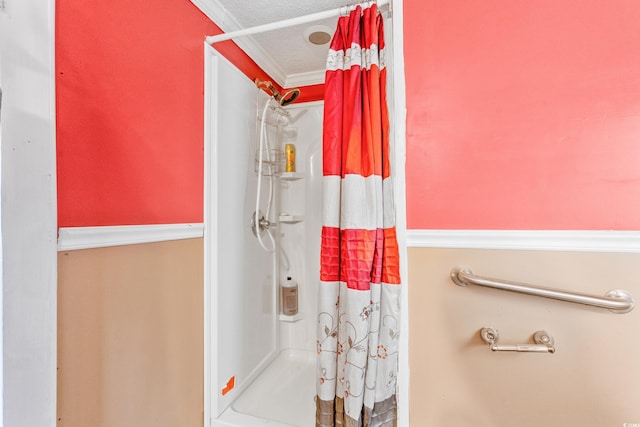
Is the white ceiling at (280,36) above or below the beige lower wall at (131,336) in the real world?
above

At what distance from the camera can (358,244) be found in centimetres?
94

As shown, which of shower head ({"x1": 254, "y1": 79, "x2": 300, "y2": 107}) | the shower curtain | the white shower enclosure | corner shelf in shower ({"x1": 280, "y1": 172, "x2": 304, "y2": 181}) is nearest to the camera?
the shower curtain

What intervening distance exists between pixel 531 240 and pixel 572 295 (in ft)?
0.56

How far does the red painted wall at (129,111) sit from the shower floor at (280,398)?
0.90 m

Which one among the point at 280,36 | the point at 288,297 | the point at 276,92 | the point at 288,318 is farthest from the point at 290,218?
the point at 280,36

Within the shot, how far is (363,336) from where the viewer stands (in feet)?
3.04

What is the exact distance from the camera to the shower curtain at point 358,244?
36.6 inches

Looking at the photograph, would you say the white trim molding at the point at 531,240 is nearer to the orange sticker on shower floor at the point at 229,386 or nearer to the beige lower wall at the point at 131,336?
the beige lower wall at the point at 131,336

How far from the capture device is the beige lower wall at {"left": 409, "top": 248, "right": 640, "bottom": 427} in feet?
2.47

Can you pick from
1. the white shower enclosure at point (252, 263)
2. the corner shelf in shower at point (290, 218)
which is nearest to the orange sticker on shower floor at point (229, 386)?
the white shower enclosure at point (252, 263)

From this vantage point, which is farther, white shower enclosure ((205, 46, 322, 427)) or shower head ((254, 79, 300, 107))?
shower head ((254, 79, 300, 107))

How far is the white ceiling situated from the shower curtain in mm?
340

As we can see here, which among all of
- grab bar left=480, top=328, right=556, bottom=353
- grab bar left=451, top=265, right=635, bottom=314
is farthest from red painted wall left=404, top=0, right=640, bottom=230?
grab bar left=480, top=328, right=556, bottom=353

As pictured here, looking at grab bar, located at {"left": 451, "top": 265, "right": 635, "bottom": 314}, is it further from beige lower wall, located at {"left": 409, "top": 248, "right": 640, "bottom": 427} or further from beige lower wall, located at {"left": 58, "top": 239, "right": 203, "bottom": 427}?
beige lower wall, located at {"left": 58, "top": 239, "right": 203, "bottom": 427}
